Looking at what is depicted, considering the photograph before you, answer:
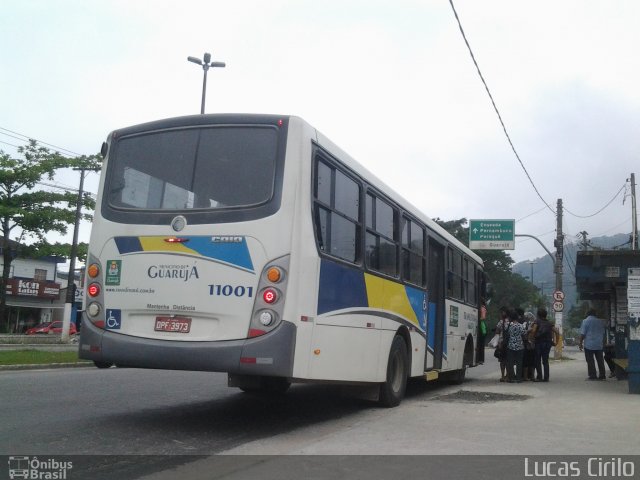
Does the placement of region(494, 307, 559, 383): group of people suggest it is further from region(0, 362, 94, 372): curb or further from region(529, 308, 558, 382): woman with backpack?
region(0, 362, 94, 372): curb

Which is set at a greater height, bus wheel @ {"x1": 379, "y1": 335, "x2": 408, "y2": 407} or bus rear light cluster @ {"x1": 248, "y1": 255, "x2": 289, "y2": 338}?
bus rear light cluster @ {"x1": 248, "y1": 255, "x2": 289, "y2": 338}

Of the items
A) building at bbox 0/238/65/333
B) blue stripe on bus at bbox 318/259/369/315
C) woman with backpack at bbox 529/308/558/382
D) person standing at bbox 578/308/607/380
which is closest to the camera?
blue stripe on bus at bbox 318/259/369/315

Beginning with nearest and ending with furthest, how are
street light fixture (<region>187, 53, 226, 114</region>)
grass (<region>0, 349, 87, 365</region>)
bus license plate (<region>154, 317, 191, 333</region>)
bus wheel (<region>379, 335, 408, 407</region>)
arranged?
bus license plate (<region>154, 317, 191, 333</region>) < bus wheel (<region>379, 335, 408, 407</region>) < grass (<region>0, 349, 87, 365</region>) < street light fixture (<region>187, 53, 226, 114</region>)

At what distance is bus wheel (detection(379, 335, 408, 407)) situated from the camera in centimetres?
916

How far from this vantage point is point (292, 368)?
647cm

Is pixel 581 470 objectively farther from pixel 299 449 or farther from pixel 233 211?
pixel 233 211

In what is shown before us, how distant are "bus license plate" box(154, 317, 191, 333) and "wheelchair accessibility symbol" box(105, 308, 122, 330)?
1.56 ft

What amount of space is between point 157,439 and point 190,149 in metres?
3.13

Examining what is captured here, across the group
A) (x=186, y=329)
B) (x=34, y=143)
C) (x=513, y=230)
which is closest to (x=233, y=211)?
(x=186, y=329)

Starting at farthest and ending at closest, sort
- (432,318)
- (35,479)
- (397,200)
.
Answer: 1. (432,318)
2. (397,200)
3. (35,479)

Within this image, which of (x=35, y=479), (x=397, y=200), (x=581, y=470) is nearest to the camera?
(x=35, y=479)

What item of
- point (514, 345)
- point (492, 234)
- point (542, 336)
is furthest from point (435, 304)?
point (492, 234)

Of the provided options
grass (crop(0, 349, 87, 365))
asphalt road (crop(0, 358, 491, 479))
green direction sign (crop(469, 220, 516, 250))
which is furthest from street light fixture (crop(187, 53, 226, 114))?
green direction sign (crop(469, 220, 516, 250))

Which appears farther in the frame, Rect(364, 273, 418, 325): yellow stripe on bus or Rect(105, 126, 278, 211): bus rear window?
Rect(364, 273, 418, 325): yellow stripe on bus
